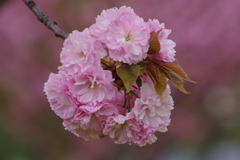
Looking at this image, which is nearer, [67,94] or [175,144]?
[67,94]

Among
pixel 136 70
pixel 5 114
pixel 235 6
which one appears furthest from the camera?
pixel 5 114

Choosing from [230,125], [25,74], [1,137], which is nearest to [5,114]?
[1,137]

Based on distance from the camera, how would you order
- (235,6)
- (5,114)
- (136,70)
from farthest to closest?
(5,114), (235,6), (136,70)

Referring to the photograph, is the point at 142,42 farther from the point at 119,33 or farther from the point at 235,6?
the point at 235,6

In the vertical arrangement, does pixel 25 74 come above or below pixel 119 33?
above

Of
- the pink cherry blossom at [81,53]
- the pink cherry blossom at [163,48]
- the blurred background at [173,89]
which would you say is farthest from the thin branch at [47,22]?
the blurred background at [173,89]

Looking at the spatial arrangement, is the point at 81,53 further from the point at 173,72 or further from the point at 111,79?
the point at 173,72

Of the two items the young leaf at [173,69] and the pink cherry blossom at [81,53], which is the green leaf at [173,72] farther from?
the pink cherry blossom at [81,53]

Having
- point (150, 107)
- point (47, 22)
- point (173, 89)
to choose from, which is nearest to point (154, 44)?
point (150, 107)
